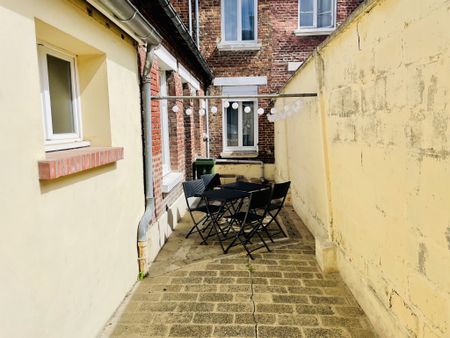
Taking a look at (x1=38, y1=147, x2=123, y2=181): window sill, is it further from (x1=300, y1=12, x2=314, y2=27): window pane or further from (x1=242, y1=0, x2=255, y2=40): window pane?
(x1=300, y1=12, x2=314, y2=27): window pane

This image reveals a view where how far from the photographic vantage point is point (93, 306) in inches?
119

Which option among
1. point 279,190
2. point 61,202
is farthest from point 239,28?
point 61,202

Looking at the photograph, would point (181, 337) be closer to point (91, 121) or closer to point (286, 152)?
point (91, 121)

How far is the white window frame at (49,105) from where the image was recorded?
110 inches

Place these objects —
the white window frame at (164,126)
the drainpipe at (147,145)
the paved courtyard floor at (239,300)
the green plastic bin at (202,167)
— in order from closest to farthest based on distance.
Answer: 1. the paved courtyard floor at (239,300)
2. the drainpipe at (147,145)
3. the white window frame at (164,126)
4. the green plastic bin at (202,167)

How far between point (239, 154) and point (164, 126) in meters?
4.91

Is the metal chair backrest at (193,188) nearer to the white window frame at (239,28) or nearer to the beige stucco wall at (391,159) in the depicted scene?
the beige stucco wall at (391,159)

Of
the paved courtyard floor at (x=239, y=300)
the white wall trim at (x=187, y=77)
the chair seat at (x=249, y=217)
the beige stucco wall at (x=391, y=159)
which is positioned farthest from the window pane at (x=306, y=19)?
the paved courtyard floor at (x=239, y=300)

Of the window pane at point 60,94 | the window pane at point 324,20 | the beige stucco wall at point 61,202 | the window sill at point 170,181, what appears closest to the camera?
the beige stucco wall at point 61,202

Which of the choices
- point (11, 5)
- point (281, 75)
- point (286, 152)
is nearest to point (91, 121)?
point (11, 5)

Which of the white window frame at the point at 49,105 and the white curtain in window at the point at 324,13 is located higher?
the white curtain in window at the point at 324,13

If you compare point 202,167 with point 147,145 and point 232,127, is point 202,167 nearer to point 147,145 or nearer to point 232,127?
point 232,127

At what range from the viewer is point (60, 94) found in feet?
10.2

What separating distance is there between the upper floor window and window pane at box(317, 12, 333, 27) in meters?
1.94
